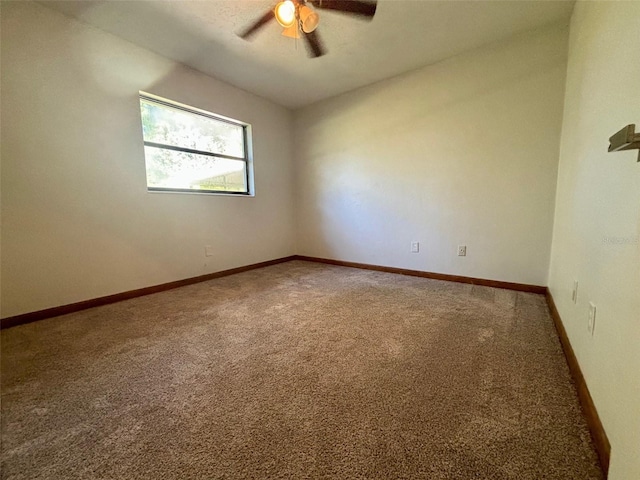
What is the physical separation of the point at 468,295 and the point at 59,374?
3.06 meters

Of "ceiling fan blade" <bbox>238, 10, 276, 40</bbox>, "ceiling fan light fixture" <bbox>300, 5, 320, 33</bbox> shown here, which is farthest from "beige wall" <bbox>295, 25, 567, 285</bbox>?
"ceiling fan blade" <bbox>238, 10, 276, 40</bbox>

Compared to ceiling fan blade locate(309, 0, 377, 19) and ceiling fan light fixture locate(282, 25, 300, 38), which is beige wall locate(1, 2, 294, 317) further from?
ceiling fan blade locate(309, 0, 377, 19)

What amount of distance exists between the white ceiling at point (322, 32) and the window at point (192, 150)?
0.53 m

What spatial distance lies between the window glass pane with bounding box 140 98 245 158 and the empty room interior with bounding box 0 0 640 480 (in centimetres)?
2

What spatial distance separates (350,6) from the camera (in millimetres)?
1714

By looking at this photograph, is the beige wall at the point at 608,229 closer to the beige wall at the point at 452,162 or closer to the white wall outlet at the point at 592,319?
the white wall outlet at the point at 592,319

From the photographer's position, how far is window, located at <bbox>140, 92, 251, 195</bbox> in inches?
109

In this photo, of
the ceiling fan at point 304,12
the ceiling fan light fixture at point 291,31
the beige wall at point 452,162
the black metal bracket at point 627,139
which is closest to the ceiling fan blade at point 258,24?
the ceiling fan at point 304,12

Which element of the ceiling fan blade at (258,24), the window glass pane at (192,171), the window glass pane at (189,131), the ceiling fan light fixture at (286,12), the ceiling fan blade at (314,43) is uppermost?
the ceiling fan blade at (258,24)

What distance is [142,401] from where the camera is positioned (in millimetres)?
1167

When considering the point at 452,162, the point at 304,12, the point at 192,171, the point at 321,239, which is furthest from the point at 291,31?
the point at 321,239

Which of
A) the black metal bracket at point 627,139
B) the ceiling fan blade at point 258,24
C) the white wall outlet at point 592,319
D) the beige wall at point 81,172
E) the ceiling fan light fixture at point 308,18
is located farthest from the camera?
Result: the beige wall at point 81,172

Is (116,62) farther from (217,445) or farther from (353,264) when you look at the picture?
(353,264)

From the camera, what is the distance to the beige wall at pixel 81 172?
196 cm
